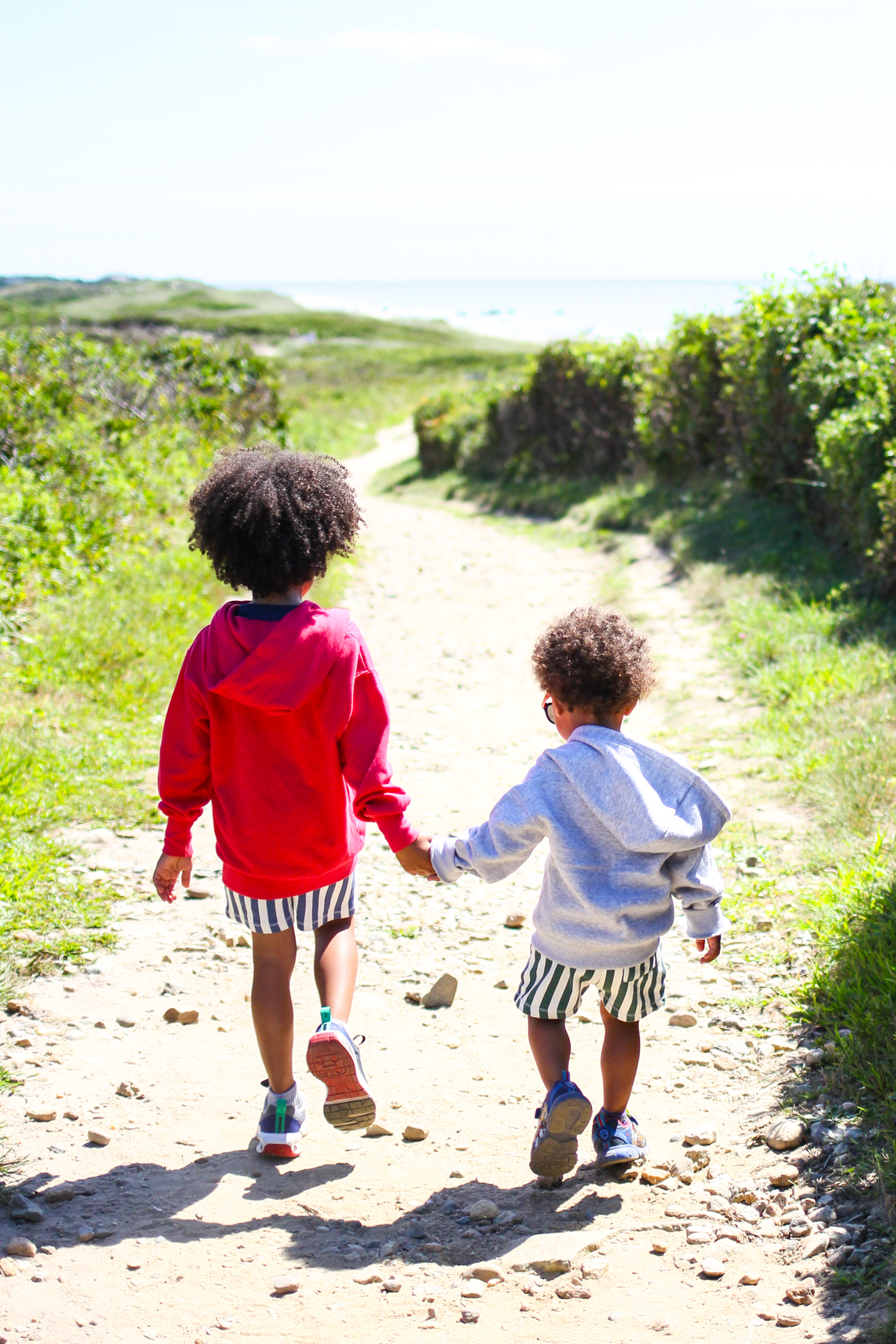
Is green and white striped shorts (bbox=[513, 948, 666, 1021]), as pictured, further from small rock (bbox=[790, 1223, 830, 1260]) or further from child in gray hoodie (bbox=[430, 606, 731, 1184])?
small rock (bbox=[790, 1223, 830, 1260])

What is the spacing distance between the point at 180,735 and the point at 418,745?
376 cm

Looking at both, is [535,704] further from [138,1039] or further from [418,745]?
[138,1039]

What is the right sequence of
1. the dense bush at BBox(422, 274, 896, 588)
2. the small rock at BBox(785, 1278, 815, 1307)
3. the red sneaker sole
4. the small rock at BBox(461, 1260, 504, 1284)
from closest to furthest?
the small rock at BBox(785, 1278, 815, 1307)
the small rock at BBox(461, 1260, 504, 1284)
the red sneaker sole
the dense bush at BBox(422, 274, 896, 588)

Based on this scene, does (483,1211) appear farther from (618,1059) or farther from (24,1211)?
(24,1211)

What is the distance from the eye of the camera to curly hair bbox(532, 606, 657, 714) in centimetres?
255

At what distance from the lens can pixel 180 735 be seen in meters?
2.77

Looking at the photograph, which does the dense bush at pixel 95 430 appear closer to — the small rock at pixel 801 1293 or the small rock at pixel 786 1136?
the small rock at pixel 786 1136

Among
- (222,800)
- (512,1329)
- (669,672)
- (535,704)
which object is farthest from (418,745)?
(512,1329)

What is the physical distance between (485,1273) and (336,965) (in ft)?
2.64

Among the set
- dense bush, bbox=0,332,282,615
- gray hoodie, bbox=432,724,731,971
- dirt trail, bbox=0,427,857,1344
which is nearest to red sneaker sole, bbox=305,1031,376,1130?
dirt trail, bbox=0,427,857,1344

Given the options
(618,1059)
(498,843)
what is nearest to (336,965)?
(498,843)

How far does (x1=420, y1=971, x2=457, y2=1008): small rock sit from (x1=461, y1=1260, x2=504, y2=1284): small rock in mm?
1389

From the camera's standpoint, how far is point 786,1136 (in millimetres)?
2826

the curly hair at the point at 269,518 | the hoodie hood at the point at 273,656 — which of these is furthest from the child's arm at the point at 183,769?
the curly hair at the point at 269,518
